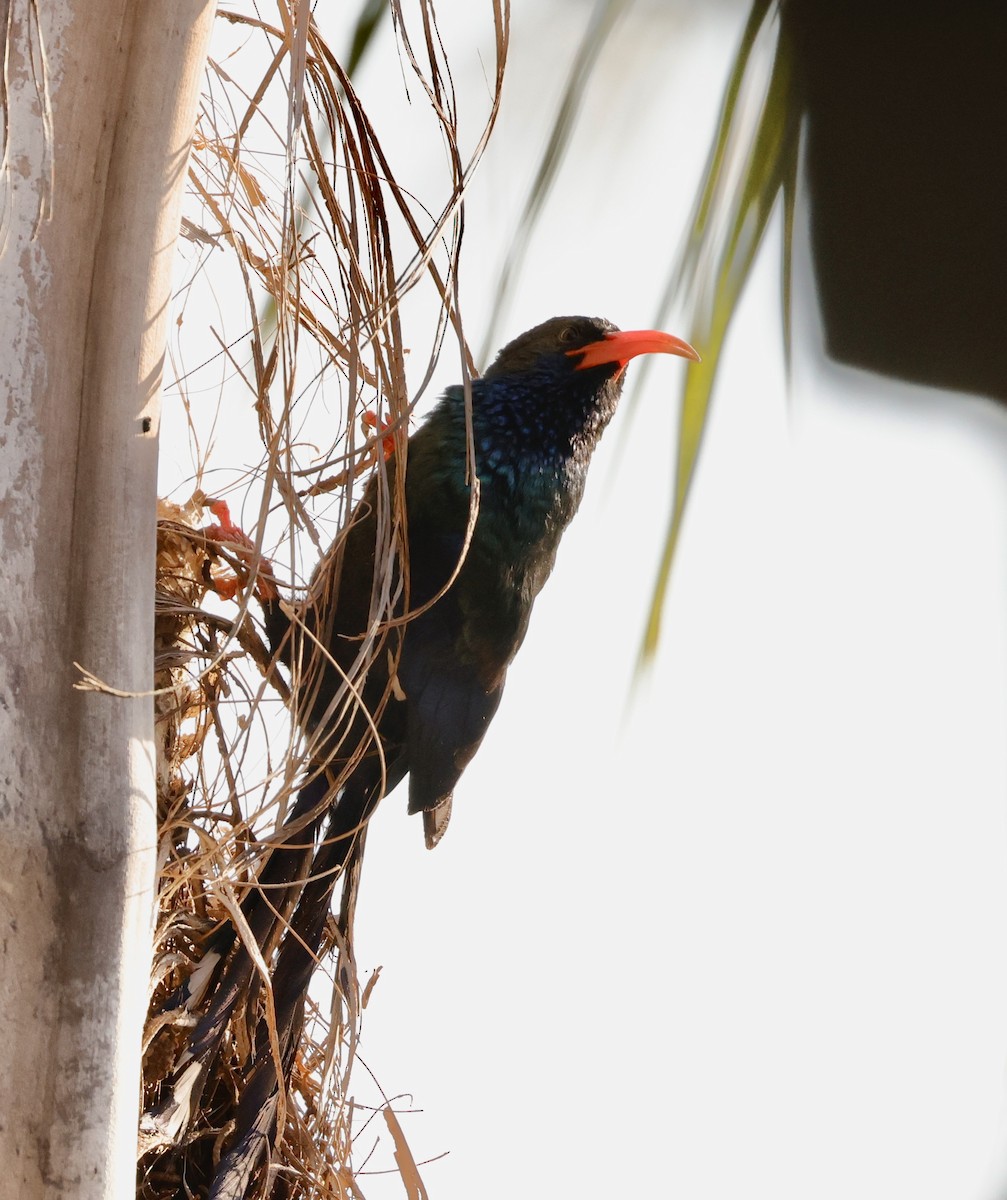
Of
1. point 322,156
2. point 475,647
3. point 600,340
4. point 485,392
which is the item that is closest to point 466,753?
point 475,647

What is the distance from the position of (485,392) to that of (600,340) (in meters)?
0.18

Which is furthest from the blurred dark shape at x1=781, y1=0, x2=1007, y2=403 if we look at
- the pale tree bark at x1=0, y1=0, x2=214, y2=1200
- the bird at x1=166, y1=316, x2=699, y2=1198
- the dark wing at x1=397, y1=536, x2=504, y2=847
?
A: the dark wing at x1=397, y1=536, x2=504, y2=847

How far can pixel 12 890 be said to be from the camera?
2.30ft

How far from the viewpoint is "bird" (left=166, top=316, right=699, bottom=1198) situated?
1.23 metres

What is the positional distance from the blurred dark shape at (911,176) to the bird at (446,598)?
54cm

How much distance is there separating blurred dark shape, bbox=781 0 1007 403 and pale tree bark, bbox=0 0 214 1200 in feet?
1.29

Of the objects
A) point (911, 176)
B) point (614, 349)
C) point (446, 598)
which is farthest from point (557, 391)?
point (911, 176)

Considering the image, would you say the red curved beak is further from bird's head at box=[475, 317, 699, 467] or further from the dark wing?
the dark wing

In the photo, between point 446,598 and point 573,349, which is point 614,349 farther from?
point 446,598

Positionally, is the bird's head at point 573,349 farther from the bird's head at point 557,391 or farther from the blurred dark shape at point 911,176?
the blurred dark shape at point 911,176

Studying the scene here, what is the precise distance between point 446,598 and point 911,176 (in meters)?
0.83

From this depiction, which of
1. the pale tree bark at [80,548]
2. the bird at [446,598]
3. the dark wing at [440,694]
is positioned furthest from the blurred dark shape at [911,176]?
the dark wing at [440,694]

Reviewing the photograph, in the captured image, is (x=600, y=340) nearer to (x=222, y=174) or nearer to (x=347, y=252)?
(x=222, y=174)

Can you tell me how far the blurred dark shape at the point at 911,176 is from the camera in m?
0.66
